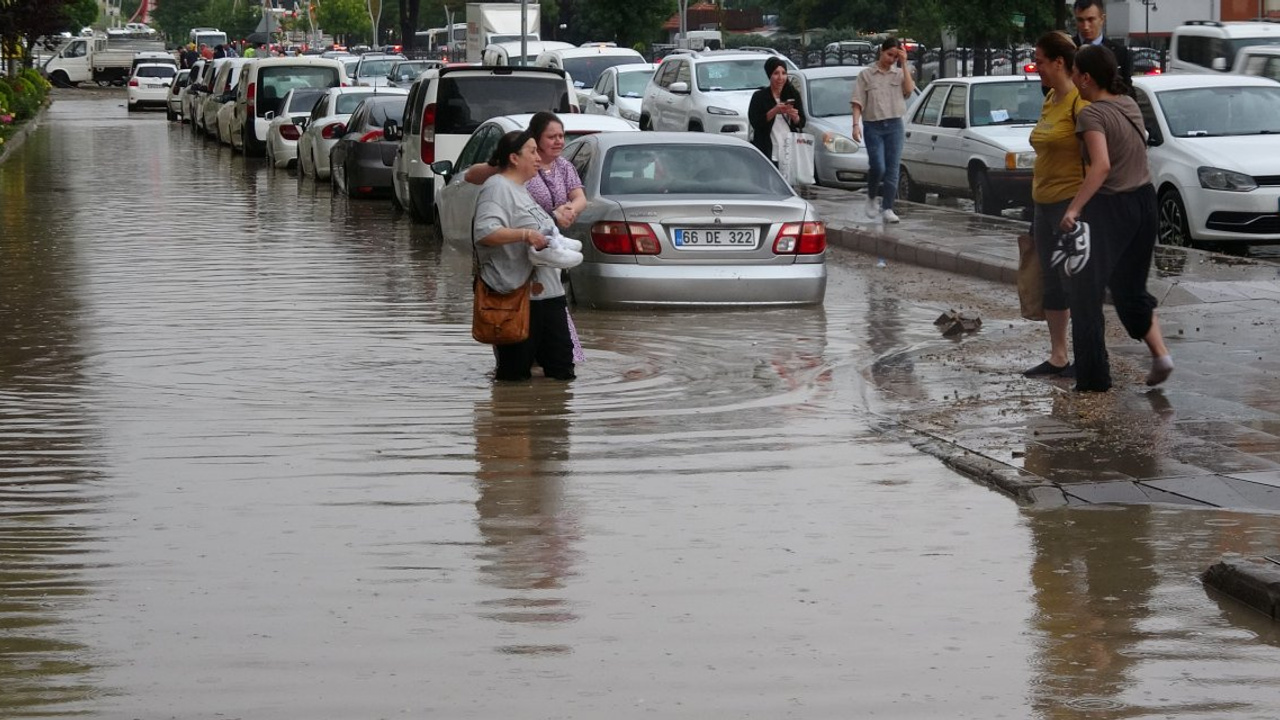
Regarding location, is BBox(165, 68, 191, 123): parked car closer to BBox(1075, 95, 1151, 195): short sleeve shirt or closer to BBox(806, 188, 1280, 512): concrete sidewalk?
BBox(806, 188, 1280, 512): concrete sidewalk

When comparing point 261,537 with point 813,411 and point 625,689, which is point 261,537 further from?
point 813,411

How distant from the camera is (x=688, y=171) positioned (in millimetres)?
14578

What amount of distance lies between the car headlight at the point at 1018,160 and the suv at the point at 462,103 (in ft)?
14.4

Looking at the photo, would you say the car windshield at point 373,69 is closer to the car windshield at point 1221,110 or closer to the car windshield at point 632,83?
the car windshield at point 632,83

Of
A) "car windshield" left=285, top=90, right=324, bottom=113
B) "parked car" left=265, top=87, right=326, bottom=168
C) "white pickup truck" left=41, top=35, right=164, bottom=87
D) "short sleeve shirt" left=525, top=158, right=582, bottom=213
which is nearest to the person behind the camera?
"short sleeve shirt" left=525, top=158, right=582, bottom=213

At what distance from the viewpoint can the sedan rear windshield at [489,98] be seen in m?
21.7

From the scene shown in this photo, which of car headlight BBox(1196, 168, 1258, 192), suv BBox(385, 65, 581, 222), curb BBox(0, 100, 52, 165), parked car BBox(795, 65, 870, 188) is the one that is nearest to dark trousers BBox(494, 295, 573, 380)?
car headlight BBox(1196, 168, 1258, 192)

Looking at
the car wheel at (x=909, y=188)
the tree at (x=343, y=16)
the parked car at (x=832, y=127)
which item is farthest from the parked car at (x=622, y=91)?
the tree at (x=343, y=16)

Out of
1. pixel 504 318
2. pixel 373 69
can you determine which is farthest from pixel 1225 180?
pixel 373 69

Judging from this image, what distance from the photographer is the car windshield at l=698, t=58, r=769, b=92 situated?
29953 mm

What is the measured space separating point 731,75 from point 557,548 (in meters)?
23.6

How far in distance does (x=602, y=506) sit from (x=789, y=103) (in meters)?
14.5

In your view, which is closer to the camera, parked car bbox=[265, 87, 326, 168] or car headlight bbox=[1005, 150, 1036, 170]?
car headlight bbox=[1005, 150, 1036, 170]

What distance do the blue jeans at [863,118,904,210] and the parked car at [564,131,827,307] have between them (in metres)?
5.58
